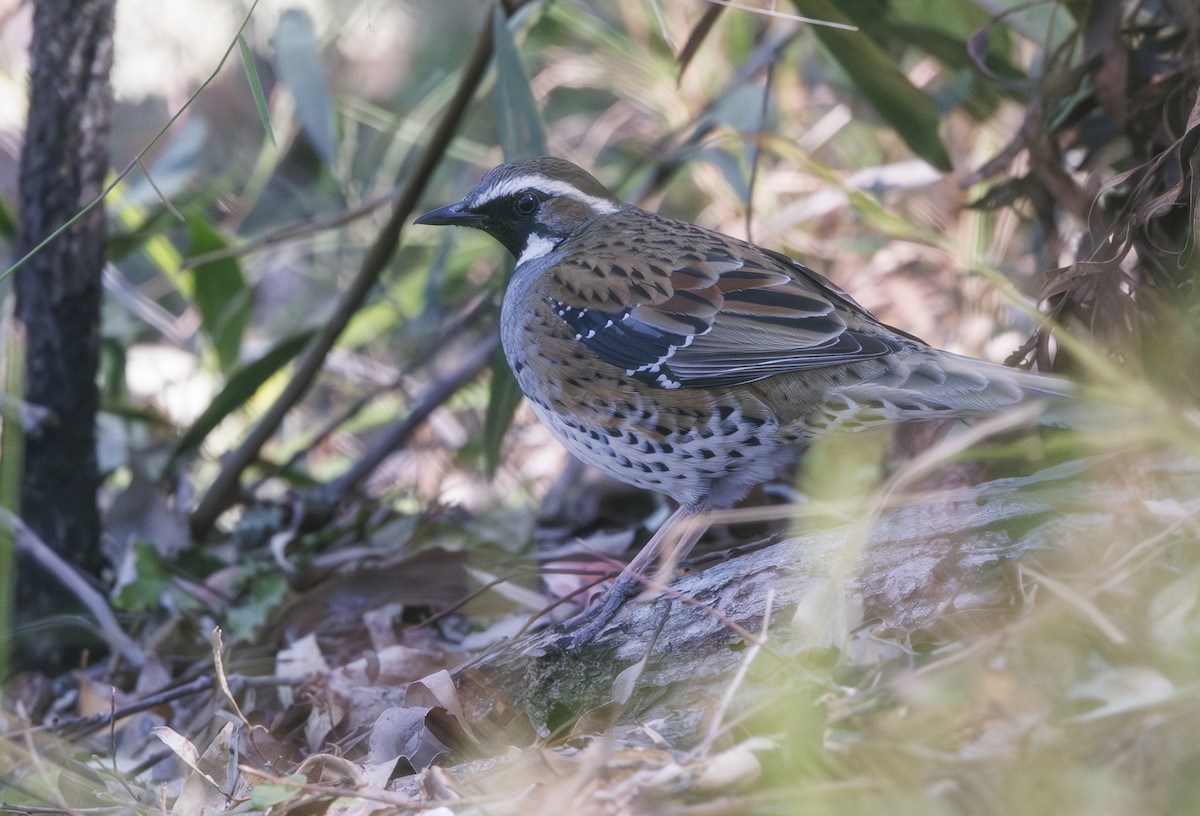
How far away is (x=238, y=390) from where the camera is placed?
18.3 ft

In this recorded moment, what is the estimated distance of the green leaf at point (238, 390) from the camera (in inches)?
217

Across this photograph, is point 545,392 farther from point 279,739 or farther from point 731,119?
point 731,119

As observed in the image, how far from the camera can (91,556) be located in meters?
5.09

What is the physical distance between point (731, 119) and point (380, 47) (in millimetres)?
4310

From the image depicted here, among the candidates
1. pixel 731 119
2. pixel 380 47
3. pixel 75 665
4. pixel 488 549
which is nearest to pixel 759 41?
pixel 731 119

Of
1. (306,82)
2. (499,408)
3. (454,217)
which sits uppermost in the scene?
(306,82)

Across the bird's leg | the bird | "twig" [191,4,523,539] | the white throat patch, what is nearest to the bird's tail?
the bird

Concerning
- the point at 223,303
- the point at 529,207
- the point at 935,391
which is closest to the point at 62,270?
the point at 223,303

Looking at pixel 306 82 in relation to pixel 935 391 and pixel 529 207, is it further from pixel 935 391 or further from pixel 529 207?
pixel 935 391

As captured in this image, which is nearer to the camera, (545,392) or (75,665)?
(545,392)

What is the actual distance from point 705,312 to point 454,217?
4.07 ft

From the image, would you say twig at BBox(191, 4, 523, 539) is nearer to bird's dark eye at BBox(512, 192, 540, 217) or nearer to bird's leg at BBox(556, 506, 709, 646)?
bird's dark eye at BBox(512, 192, 540, 217)

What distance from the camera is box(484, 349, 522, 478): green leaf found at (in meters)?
5.07

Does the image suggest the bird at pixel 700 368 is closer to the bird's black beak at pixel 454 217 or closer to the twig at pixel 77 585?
the bird's black beak at pixel 454 217
